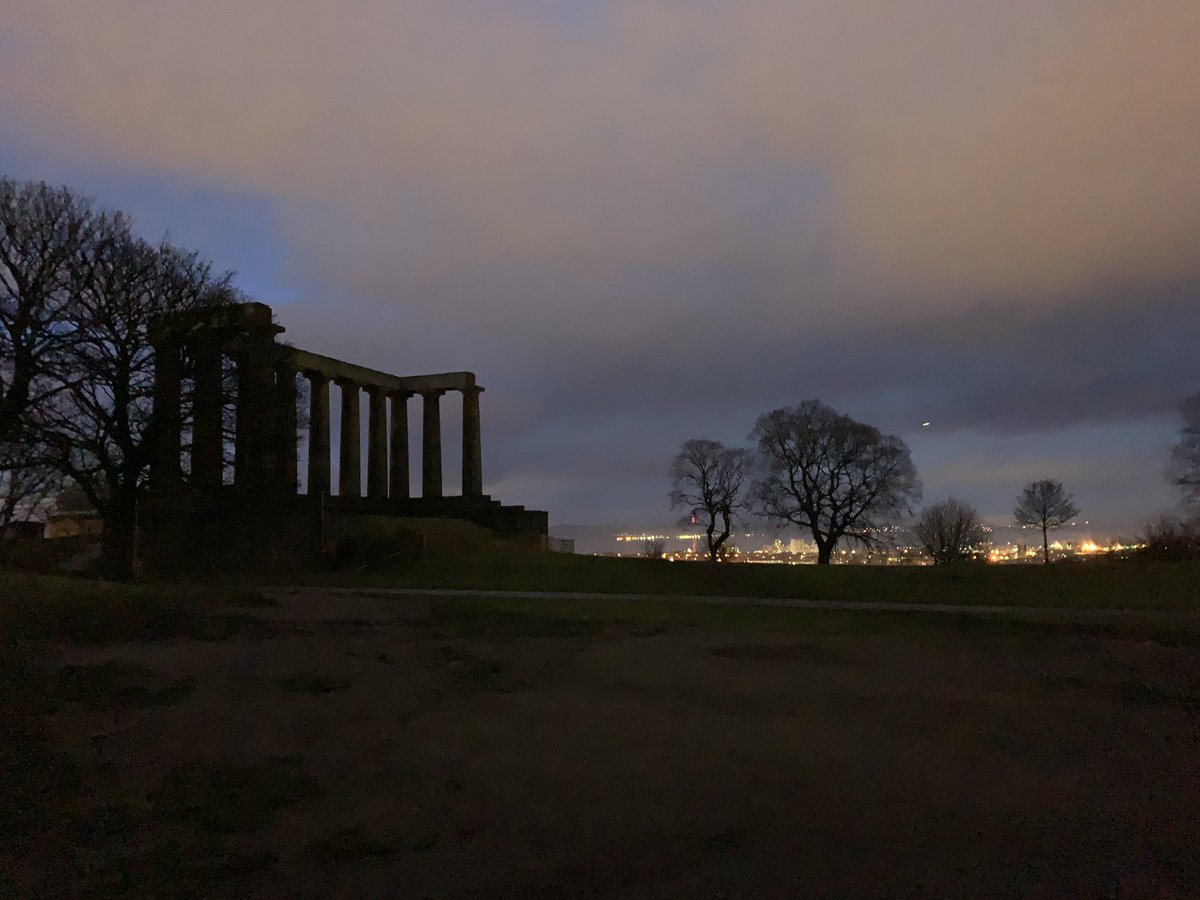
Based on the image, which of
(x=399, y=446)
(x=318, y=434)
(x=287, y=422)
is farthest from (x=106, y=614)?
(x=399, y=446)

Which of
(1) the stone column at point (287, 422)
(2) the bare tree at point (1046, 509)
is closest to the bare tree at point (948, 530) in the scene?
(2) the bare tree at point (1046, 509)

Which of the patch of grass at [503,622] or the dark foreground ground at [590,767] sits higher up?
the patch of grass at [503,622]

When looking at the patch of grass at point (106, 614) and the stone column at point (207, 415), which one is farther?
the stone column at point (207, 415)

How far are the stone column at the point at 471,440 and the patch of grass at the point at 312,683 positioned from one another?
127ft

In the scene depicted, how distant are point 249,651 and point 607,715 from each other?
6519mm

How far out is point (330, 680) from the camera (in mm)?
10938

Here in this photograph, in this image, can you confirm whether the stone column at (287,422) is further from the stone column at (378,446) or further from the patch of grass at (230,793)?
the patch of grass at (230,793)

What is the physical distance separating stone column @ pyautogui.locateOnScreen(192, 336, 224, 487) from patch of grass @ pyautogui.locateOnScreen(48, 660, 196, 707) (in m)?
17.8

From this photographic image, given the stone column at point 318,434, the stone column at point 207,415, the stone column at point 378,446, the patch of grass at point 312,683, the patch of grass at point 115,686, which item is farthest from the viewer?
the stone column at point 378,446

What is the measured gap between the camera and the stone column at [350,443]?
47.4 metres

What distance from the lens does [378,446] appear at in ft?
165

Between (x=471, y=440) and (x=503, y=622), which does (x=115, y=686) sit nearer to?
(x=503, y=622)

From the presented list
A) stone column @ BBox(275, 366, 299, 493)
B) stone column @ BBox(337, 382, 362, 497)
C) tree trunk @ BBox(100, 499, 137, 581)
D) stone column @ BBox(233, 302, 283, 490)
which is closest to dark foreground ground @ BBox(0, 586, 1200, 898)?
tree trunk @ BBox(100, 499, 137, 581)

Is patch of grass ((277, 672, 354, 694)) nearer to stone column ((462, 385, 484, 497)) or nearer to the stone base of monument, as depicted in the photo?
the stone base of monument
